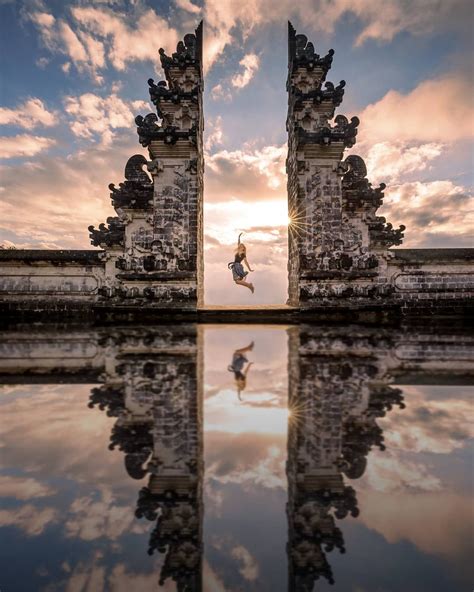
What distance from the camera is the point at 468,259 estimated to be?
8.47m

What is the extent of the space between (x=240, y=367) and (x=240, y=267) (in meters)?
8.19

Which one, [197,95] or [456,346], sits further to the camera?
[197,95]

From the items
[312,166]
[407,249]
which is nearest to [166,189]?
[312,166]

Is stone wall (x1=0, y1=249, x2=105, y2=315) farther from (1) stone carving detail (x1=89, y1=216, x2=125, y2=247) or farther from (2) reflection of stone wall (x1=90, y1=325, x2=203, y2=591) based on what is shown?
(2) reflection of stone wall (x1=90, y1=325, x2=203, y2=591)

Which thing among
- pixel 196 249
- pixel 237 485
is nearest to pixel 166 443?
pixel 237 485

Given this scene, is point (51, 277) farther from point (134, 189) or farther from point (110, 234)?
point (134, 189)

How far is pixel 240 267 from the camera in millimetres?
10961

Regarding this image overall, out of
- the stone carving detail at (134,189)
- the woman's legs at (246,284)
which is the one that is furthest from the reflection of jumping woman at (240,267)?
the stone carving detail at (134,189)

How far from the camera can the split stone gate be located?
26.8 feet

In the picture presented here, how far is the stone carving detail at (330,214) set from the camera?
26.9 ft

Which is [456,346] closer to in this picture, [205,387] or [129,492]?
[205,387]

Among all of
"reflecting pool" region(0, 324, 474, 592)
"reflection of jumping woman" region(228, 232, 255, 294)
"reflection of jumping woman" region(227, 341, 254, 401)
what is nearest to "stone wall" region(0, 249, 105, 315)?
"reflection of jumping woman" region(228, 232, 255, 294)

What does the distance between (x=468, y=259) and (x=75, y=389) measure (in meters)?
9.61

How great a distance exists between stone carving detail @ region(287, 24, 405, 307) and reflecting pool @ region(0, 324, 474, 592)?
19.4 ft
